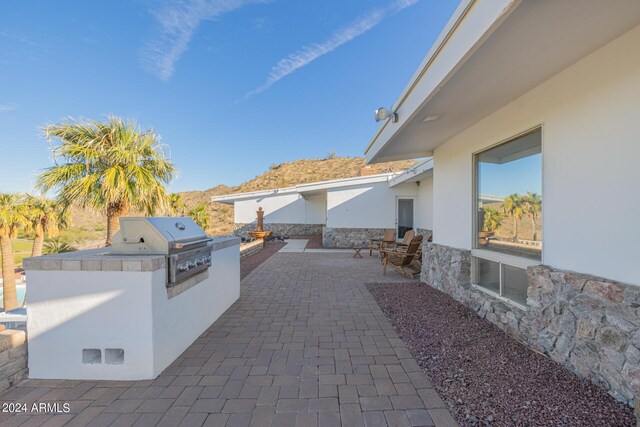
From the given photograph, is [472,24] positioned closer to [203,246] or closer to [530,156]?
[530,156]

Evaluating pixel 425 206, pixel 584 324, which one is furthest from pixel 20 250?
pixel 584 324

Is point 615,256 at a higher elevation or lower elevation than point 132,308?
higher

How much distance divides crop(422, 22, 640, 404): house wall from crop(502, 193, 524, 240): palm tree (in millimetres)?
540

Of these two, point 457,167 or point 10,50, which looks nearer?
point 457,167

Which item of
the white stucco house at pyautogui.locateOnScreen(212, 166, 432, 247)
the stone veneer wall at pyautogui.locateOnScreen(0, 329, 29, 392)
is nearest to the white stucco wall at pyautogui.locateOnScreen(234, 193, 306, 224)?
the white stucco house at pyautogui.locateOnScreen(212, 166, 432, 247)

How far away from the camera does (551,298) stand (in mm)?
2697

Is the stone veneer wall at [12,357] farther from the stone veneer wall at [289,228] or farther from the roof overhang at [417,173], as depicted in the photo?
the stone veneer wall at [289,228]

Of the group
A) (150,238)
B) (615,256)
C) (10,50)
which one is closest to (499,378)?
(615,256)

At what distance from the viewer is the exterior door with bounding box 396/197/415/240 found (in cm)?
1280

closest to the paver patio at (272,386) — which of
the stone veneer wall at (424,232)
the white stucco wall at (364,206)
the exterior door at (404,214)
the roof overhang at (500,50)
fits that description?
the roof overhang at (500,50)

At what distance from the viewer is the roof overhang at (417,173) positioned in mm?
8578

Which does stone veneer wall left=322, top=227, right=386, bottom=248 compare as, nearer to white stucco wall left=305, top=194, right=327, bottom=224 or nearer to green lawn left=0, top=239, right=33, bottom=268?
white stucco wall left=305, top=194, right=327, bottom=224

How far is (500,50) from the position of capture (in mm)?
2180

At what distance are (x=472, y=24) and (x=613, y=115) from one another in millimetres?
1372
